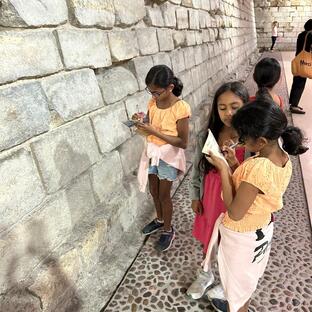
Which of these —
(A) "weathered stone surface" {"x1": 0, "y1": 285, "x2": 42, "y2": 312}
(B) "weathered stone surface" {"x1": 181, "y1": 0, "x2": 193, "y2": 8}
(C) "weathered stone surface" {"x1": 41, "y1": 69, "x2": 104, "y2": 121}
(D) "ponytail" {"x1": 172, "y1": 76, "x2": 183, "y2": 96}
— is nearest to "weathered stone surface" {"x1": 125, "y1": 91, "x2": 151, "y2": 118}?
(C) "weathered stone surface" {"x1": 41, "y1": 69, "x2": 104, "y2": 121}

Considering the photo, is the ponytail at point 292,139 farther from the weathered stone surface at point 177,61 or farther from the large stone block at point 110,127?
the weathered stone surface at point 177,61

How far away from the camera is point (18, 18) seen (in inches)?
59.7

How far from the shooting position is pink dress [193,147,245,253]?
1655 mm

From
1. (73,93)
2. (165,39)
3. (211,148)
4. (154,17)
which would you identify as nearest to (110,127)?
(73,93)

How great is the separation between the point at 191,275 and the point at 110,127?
1291 mm

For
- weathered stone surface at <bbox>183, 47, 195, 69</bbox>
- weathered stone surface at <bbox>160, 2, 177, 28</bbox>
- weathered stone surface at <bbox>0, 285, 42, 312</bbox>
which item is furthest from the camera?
weathered stone surface at <bbox>183, 47, 195, 69</bbox>

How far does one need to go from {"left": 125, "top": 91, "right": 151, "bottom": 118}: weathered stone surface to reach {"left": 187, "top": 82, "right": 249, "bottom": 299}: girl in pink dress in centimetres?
114

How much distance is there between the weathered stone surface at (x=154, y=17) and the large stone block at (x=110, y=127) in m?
1.13

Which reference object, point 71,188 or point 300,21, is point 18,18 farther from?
point 300,21

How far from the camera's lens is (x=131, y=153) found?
2.74 metres

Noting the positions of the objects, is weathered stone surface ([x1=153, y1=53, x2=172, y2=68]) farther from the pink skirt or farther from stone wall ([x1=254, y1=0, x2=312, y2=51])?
stone wall ([x1=254, y1=0, x2=312, y2=51])

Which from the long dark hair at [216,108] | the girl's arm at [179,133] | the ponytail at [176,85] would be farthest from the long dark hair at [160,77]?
the long dark hair at [216,108]

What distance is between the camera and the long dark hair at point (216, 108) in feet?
5.10

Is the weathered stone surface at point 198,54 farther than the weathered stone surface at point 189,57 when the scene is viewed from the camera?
Yes
